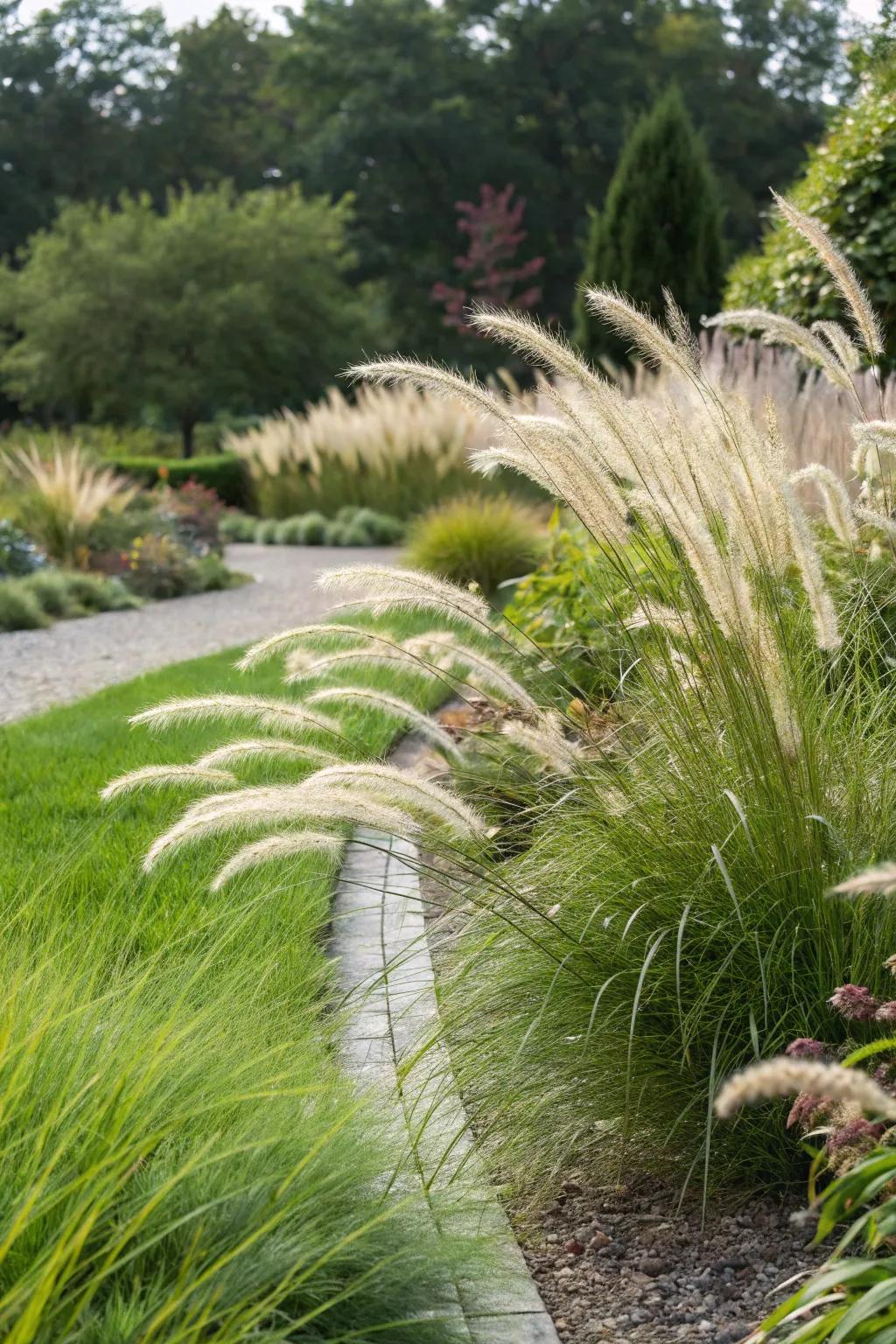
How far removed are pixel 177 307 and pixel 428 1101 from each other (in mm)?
23165

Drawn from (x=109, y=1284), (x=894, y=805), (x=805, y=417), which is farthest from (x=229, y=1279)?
(x=805, y=417)

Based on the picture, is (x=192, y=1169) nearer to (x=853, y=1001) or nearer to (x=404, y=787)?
(x=404, y=787)

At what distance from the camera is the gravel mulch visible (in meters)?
1.79

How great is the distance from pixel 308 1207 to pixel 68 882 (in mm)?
1584

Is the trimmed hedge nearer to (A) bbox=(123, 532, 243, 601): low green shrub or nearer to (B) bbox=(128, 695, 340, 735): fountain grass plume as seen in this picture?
(A) bbox=(123, 532, 243, 601): low green shrub

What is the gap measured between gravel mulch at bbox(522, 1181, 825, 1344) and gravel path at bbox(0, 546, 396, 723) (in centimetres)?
376

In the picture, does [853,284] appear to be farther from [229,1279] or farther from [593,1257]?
[229,1279]

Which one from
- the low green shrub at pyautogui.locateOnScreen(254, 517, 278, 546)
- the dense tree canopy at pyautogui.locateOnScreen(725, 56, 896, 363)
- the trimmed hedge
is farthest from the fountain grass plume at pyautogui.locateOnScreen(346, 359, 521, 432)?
the trimmed hedge

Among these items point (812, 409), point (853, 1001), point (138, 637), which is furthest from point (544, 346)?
point (138, 637)

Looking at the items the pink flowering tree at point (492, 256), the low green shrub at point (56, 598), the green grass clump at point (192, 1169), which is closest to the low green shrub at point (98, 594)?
the low green shrub at point (56, 598)

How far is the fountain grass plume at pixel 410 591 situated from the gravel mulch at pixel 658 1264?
0.95m

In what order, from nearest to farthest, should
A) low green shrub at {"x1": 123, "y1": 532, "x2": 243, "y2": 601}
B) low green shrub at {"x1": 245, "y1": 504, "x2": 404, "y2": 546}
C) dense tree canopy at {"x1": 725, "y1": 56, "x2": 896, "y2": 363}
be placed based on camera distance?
dense tree canopy at {"x1": 725, "y1": 56, "x2": 896, "y2": 363} → low green shrub at {"x1": 123, "y1": 532, "x2": 243, "y2": 601} → low green shrub at {"x1": 245, "y1": 504, "x2": 404, "y2": 546}

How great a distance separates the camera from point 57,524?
11555 mm

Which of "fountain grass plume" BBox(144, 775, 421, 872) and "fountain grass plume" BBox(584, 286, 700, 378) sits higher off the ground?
"fountain grass plume" BBox(584, 286, 700, 378)
